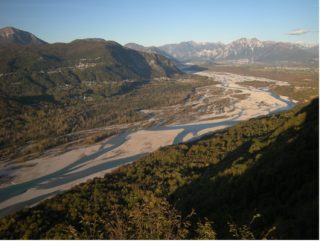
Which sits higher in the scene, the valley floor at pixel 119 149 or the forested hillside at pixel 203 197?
the forested hillside at pixel 203 197

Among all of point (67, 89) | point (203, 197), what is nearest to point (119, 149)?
point (203, 197)

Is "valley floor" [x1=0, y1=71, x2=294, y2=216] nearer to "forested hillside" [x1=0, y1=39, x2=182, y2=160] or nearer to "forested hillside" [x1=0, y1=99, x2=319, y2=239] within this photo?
"forested hillside" [x1=0, y1=39, x2=182, y2=160]

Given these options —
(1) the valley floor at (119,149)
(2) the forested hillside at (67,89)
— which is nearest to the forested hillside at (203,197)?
(1) the valley floor at (119,149)

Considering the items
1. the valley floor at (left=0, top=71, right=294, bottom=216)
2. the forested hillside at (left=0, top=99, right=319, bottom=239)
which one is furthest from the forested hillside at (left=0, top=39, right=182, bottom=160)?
the forested hillside at (left=0, top=99, right=319, bottom=239)

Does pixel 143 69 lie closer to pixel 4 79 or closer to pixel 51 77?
pixel 51 77

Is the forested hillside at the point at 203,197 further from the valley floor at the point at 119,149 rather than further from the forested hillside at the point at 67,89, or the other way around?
the forested hillside at the point at 67,89

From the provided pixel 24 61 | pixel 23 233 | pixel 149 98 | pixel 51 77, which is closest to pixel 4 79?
pixel 51 77
